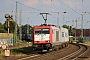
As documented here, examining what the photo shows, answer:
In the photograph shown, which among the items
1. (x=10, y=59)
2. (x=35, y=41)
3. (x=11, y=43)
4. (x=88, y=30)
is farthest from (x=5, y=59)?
(x=88, y=30)

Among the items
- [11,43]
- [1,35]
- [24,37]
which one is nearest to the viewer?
[1,35]

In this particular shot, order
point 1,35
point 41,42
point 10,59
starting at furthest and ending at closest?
Result: point 1,35
point 41,42
point 10,59

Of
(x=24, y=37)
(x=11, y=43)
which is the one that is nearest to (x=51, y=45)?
(x=11, y=43)

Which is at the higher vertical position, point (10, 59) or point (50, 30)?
point (50, 30)

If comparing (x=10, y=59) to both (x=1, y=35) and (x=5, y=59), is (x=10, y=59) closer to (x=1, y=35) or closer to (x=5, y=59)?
(x=5, y=59)

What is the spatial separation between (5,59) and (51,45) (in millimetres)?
7524

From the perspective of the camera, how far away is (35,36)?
91.4 feet

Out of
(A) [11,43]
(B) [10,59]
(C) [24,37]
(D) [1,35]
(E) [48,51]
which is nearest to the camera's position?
(B) [10,59]

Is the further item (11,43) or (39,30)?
(11,43)

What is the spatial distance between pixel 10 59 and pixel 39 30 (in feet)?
23.7

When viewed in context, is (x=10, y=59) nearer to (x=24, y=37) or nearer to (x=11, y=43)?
(x=11, y=43)

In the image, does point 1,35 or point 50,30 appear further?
point 1,35

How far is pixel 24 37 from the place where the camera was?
81.8 metres

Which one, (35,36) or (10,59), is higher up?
(35,36)
